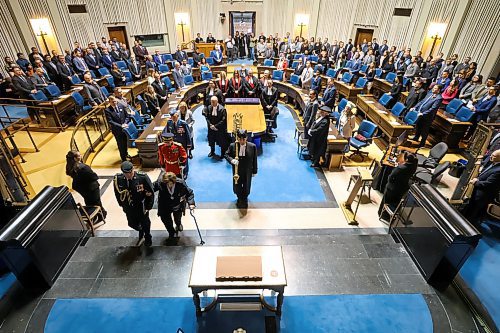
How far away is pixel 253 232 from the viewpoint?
4.99m

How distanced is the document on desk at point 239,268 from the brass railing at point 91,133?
579 centimetres

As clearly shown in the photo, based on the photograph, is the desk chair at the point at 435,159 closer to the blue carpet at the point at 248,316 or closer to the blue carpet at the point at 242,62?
the blue carpet at the point at 248,316

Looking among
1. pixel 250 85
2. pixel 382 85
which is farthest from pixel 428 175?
pixel 382 85

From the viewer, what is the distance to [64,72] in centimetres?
981

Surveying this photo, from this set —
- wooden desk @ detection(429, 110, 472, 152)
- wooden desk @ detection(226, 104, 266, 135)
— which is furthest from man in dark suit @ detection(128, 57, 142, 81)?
wooden desk @ detection(429, 110, 472, 152)

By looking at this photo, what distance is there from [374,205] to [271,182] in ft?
Answer: 7.65

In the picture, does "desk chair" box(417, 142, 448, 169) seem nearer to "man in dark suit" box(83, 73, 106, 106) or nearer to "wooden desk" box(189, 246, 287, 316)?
"wooden desk" box(189, 246, 287, 316)

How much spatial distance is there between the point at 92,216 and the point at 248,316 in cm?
325

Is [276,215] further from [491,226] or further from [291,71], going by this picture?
[291,71]

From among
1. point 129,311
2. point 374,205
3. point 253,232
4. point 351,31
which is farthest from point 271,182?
point 351,31

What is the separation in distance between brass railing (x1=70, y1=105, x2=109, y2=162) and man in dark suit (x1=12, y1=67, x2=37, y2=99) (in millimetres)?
1764

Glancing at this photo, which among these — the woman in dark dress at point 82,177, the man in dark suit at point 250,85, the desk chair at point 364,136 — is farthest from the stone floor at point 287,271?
Result: the man in dark suit at point 250,85

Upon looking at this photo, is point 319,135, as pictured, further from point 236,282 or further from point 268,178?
point 236,282

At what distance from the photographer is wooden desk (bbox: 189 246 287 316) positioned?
3133mm
